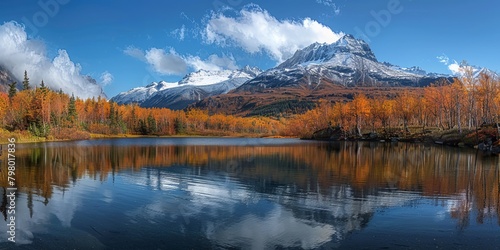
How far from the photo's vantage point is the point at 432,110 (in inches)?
5089

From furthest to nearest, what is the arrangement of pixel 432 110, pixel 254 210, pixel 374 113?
pixel 374 113, pixel 432 110, pixel 254 210

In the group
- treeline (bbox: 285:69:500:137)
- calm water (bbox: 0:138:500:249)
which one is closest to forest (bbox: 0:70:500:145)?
treeline (bbox: 285:69:500:137)

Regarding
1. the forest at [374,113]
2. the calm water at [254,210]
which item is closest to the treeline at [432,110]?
the forest at [374,113]

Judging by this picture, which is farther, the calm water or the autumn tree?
the autumn tree

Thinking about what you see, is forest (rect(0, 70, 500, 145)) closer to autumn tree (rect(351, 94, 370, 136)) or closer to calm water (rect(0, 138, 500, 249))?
autumn tree (rect(351, 94, 370, 136))

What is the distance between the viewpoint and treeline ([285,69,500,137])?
93250 mm

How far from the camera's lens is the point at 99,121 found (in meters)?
192

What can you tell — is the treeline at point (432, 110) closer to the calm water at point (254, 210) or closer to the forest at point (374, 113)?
the forest at point (374, 113)

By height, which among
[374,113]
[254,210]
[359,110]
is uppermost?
[359,110]

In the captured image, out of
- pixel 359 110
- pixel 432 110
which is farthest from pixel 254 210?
pixel 359 110

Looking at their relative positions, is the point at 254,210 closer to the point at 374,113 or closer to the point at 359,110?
the point at 359,110

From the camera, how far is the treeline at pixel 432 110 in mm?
93250

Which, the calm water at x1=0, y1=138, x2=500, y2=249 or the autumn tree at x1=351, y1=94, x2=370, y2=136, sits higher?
the autumn tree at x1=351, y1=94, x2=370, y2=136

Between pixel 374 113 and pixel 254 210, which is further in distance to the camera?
pixel 374 113
